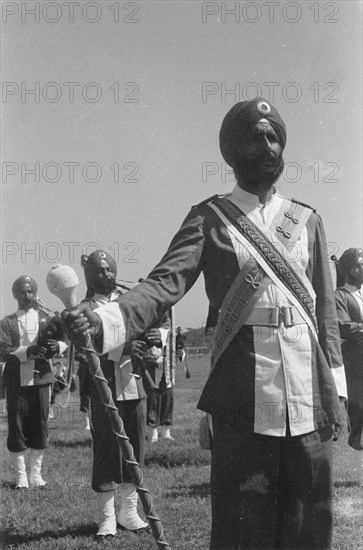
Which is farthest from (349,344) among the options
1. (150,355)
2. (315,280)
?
(315,280)

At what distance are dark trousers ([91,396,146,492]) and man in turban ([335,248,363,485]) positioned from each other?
8.33 ft

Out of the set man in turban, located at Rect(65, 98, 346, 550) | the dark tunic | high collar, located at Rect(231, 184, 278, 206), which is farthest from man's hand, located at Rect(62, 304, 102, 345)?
the dark tunic

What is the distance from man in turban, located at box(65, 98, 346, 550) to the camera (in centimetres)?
304

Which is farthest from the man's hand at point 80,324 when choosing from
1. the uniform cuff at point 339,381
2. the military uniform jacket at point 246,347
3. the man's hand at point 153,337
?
the man's hand at point 153,337

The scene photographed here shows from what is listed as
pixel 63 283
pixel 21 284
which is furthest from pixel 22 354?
pixel 63 283

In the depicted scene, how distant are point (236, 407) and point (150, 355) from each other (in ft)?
10.7

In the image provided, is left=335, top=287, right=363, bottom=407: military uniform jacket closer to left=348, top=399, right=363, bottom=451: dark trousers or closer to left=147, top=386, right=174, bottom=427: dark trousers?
left=348, top=399, right=363, bottom=451: dark trousers

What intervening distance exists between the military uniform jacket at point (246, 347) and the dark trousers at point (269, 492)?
0.07 metres

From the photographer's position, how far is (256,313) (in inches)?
126

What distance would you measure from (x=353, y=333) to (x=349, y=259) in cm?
84

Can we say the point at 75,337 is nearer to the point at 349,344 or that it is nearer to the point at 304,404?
the point at 304,404

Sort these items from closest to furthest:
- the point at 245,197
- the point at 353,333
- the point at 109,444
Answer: the point at 245,197 < the point at 109,444 < the point at 353,333

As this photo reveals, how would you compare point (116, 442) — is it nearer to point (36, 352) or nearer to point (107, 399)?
point (36, 352)

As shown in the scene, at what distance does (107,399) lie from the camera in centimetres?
283
